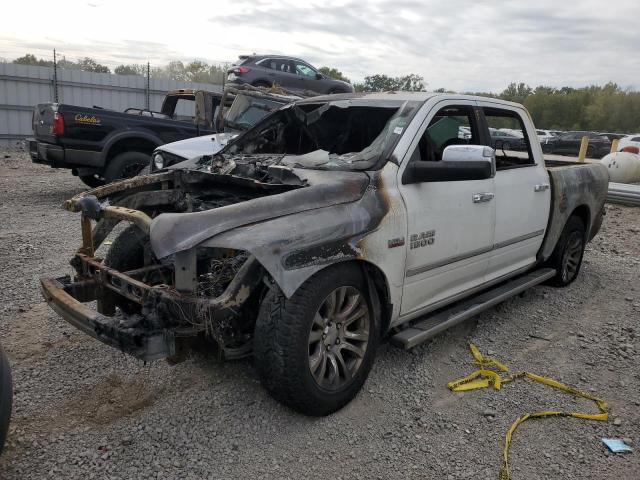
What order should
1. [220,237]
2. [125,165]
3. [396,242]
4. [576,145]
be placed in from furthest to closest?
[576,145]
[125,165]
[396,242]
[220,237]

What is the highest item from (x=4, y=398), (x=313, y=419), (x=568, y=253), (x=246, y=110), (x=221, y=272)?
(x=246, y=110)

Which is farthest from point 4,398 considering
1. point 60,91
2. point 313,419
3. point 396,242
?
point 60,91

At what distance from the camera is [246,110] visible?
7.78m

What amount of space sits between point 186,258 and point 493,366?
7.86ft

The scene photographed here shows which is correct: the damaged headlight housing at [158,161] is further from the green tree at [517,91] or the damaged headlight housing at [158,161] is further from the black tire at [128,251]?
the green tree at [517,91]

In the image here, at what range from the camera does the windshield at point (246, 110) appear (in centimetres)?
771

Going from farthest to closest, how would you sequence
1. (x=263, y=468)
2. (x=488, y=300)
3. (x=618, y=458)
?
(x=488, y=300) → (x=618, y=458) → (x=263, y=468)

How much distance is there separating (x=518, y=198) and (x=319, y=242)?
7.44 feet

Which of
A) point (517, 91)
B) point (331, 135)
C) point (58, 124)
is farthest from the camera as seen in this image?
point (517, 91)

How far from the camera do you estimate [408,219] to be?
→ 3338 millimetres

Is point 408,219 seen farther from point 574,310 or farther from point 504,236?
point 574,310

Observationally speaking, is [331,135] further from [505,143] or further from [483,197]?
[505,143]

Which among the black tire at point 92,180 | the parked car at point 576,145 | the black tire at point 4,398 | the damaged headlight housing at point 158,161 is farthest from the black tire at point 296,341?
the parked car at point 576,145

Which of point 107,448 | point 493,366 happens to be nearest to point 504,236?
point 493,366
